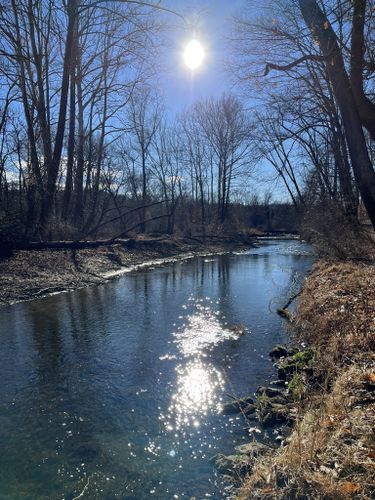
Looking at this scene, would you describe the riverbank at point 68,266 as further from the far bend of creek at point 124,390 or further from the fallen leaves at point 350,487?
the fallen leaves at point 350,487

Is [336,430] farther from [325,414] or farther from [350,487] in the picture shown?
[350,487]

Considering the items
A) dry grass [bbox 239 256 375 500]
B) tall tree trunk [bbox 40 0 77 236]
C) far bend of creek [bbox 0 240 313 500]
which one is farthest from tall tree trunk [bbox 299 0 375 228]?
tall tree trunk [bbox 40 0 77 236]

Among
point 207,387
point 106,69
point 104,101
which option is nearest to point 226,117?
point 104,101

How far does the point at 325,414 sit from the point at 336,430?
34 centimetres

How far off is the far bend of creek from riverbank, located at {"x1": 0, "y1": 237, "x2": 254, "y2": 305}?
1642 mm

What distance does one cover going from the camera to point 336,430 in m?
3.14

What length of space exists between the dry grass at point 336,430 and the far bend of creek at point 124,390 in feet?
2.13

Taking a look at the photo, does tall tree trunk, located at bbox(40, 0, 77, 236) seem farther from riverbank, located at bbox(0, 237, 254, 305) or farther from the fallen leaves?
the fallen leaves

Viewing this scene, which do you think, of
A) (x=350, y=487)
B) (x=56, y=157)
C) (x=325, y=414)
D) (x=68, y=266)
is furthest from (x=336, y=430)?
(x=56, y=157)

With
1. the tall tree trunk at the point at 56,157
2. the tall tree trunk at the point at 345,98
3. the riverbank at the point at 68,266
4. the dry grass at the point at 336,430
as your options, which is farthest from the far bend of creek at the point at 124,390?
the tall tree trunk at the point at 56,157

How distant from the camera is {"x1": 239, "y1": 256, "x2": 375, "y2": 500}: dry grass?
2.59 m

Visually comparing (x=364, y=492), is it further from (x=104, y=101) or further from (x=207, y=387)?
(x=104, y=101)

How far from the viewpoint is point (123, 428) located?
4102 millimetres

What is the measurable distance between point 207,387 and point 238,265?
1423cm
